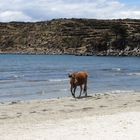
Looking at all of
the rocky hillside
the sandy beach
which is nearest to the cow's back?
the sandy beach

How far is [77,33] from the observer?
156m

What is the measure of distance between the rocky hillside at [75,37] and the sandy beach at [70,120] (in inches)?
4747

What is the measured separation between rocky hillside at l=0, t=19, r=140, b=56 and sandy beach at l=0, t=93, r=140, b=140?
12058 cm

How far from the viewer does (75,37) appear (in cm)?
15212

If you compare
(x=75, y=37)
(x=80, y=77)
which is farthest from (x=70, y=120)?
(x=75, y=37)

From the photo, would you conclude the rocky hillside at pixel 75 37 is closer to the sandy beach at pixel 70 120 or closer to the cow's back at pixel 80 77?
the cow's back at pixel 80 77

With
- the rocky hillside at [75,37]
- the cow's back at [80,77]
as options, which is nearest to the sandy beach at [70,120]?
the cow's back at [80,77]

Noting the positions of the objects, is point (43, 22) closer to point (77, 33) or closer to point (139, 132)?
point (77, 33)

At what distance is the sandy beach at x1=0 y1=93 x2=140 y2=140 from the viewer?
1108 centimetres

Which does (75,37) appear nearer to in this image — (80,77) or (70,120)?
(80,77)

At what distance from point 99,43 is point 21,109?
127647 millimetres

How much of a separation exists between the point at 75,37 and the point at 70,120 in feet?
456

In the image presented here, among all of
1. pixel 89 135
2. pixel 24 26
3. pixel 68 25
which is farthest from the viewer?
pixel 24 26

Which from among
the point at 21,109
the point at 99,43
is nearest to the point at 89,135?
the point at 21,109
